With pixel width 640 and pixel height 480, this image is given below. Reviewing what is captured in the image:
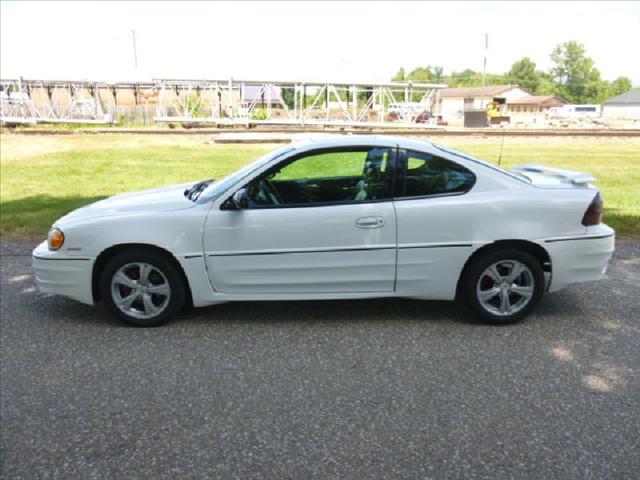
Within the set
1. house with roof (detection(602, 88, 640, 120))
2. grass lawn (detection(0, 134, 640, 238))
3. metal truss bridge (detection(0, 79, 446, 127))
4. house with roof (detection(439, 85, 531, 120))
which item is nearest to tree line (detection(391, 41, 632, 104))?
house with roof (detection(439, 85, 531, 120))

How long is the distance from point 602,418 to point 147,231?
11.2 ft

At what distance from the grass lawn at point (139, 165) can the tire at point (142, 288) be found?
4154 millimetres

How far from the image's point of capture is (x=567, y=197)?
461 cm

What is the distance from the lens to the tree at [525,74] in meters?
134

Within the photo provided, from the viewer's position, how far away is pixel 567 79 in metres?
129

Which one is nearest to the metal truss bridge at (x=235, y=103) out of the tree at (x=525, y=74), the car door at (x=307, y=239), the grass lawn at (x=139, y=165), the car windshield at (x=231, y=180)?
the grass lawn at (x=139, y=165)

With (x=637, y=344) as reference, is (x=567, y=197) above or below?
above

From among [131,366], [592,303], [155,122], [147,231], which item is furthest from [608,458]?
[155,122]

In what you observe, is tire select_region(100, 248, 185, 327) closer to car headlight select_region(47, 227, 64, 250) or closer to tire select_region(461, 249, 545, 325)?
car headlight select_region(47, 227, 64, 250)

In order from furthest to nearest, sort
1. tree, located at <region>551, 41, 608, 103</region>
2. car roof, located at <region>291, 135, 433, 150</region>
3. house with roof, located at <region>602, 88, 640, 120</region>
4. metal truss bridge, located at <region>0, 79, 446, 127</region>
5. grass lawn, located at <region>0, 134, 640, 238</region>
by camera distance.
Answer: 1. tree, located at <region>551, 41, 608, 103</region>
2. house with roof, located at <region>602, 88, 640, 120</region>
3. metal truss bridge, located at <region>0, 79, 446, 127</region>
4. grass lawn, located at <region>0, 134, 640, 238</region>
5. car roof, located at <region>291, 135, 433, 150</region>

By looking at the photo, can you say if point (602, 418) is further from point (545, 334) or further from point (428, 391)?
point (545, 334)

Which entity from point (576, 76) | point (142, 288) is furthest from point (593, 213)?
point (576, 76)

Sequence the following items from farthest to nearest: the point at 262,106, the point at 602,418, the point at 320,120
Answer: the point at 262,106 < the point at 320,120 < the point at 602,418

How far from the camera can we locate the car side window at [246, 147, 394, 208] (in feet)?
15.2
